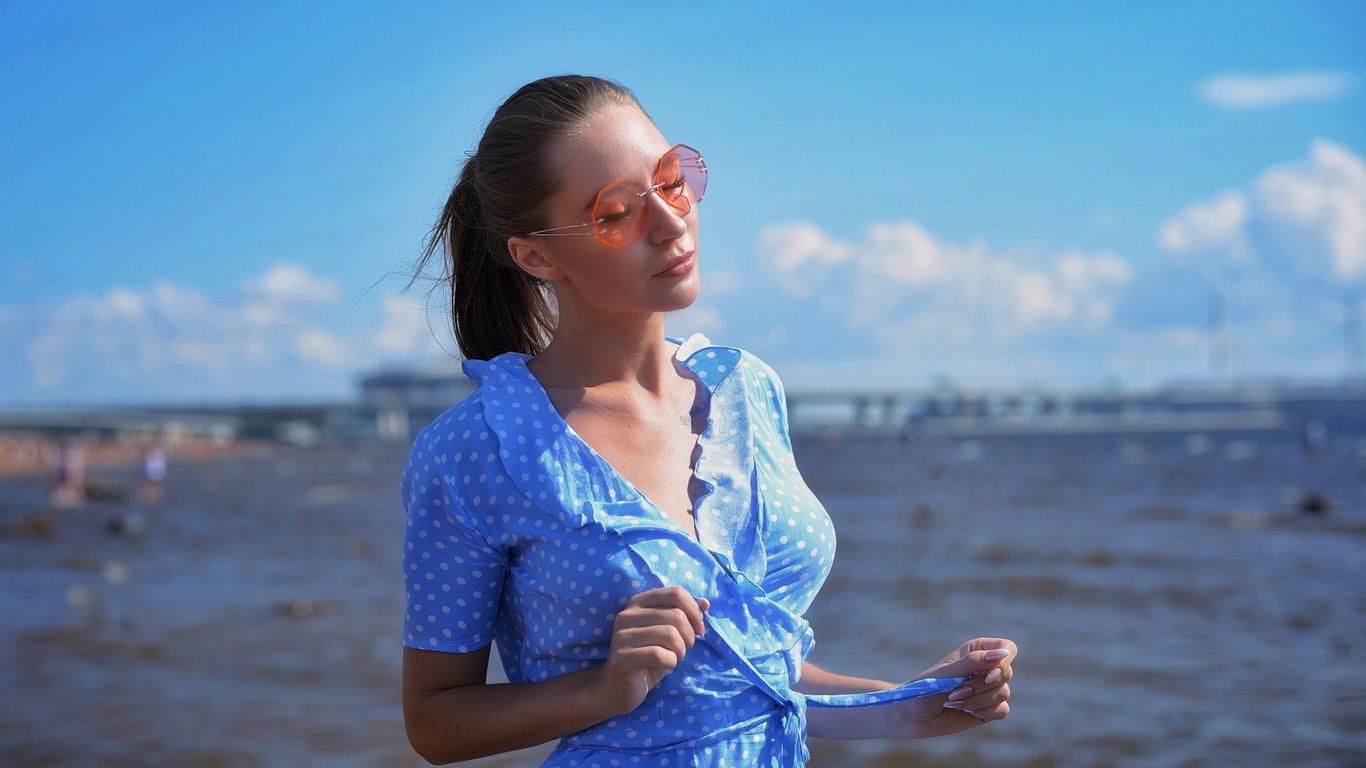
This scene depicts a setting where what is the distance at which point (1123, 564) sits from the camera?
16.3 meters

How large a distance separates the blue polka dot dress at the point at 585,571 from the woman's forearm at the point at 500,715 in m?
0.05

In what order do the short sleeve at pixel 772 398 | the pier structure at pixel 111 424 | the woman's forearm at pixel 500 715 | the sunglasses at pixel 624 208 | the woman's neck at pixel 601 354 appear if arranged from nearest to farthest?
1. the woman's forearm at pixel 500 715
2. the sunglasses at pixel 624 208
3. the woman's neck at pixel 601 354
4. the short sleeve at pixel 772 398
5. the pier structure at pixel 111 424

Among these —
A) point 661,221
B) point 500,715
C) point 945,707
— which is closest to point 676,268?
point 661,221

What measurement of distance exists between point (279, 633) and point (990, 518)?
54.2 feet

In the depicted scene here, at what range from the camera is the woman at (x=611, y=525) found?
→ 4.99 feet

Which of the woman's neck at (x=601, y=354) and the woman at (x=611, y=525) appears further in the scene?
the woman's neck at (x=601, y=354)

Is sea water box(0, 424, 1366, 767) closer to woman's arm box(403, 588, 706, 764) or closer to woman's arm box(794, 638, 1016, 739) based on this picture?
woman's arm box(794, 638, 1016, 739)

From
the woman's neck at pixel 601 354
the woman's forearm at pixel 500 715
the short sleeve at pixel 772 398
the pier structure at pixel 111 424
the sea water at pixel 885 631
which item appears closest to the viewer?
the woman's forearm at pixel 500 715

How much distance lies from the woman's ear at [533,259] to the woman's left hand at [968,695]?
2.69 feet

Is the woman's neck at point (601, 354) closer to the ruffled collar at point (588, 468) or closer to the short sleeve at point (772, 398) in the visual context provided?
the ruffled collar at point (588, 468)

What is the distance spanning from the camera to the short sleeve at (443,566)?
1.56m

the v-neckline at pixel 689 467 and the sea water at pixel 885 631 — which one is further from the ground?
the v-neckline at pixel 689 467

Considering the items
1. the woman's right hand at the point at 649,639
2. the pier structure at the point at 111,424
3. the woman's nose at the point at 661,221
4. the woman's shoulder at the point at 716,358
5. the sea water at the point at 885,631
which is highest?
the woman's nose at the point at 661,221

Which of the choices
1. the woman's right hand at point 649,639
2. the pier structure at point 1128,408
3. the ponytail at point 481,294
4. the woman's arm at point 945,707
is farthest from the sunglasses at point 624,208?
the pier structure at point 1128,408
